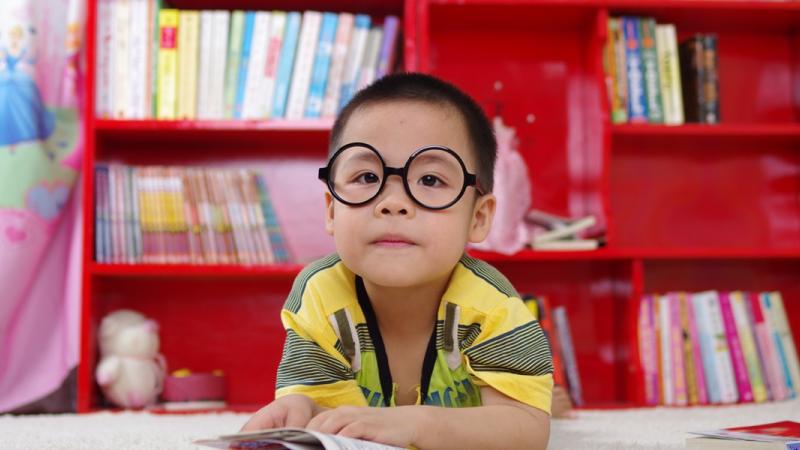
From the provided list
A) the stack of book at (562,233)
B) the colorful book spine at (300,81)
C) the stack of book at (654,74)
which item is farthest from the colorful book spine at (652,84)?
the colorful book spine at (300,81)

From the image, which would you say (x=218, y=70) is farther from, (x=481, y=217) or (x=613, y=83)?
(x=481, y=217)

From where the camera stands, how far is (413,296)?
50.1 inches

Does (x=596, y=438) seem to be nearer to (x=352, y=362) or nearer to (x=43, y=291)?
(x=352, y=362)

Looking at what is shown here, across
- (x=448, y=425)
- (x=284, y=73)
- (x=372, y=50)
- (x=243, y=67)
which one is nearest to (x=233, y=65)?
(x=243, y=67)

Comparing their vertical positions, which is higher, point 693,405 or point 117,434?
point 117,434

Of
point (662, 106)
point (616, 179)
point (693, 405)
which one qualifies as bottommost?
point (693, 405)

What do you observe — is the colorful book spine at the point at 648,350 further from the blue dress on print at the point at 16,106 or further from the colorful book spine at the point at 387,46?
the blue dress on print at the point at 16,106

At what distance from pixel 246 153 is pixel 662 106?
1147 mm

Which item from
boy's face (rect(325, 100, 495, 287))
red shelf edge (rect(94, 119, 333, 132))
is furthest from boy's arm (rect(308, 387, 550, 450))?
red shelf edge (rect(94, 119, 333, 132))

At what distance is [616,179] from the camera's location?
264 centimetres

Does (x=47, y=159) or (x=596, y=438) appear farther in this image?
(x=47, y=159)

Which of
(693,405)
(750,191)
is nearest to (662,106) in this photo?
(750,191)

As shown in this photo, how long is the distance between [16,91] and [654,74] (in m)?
1.64

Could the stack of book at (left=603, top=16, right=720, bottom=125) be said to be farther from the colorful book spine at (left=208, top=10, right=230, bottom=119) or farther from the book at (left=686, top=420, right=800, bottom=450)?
the book at (left=686, top=420, right=800, bottom=450)
